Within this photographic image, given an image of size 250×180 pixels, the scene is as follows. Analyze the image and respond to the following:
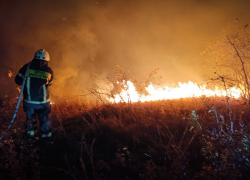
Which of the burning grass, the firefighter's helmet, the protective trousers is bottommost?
the burning grass

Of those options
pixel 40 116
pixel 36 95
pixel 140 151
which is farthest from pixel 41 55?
pixel 140 151

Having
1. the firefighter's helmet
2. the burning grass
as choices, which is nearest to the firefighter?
the firefighter's helmet

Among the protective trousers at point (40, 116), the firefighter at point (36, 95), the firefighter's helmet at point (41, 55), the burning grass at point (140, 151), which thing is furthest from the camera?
the firefighter's helmet at point (41, 55)

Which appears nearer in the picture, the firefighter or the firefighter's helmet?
the firefighter

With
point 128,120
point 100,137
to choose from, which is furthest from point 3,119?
point 128,120

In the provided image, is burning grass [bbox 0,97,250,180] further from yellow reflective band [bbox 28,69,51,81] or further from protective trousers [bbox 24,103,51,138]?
yellow reflective band [bbox 28,69,51,81]

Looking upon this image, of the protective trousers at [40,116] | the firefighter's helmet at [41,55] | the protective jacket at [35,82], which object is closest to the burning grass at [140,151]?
the protective trousers at [40,116]

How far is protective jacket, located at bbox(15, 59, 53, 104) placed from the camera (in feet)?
12.9

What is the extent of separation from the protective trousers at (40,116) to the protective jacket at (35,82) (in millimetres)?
133

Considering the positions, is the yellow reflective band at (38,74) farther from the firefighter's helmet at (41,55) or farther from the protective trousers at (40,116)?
the protective trousers at (40,116)

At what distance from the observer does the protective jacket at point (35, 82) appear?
3.94 meters

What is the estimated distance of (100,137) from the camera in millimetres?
4066

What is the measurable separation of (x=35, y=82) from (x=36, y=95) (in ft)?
1.18

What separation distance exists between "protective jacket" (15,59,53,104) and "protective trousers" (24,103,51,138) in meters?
0.13
